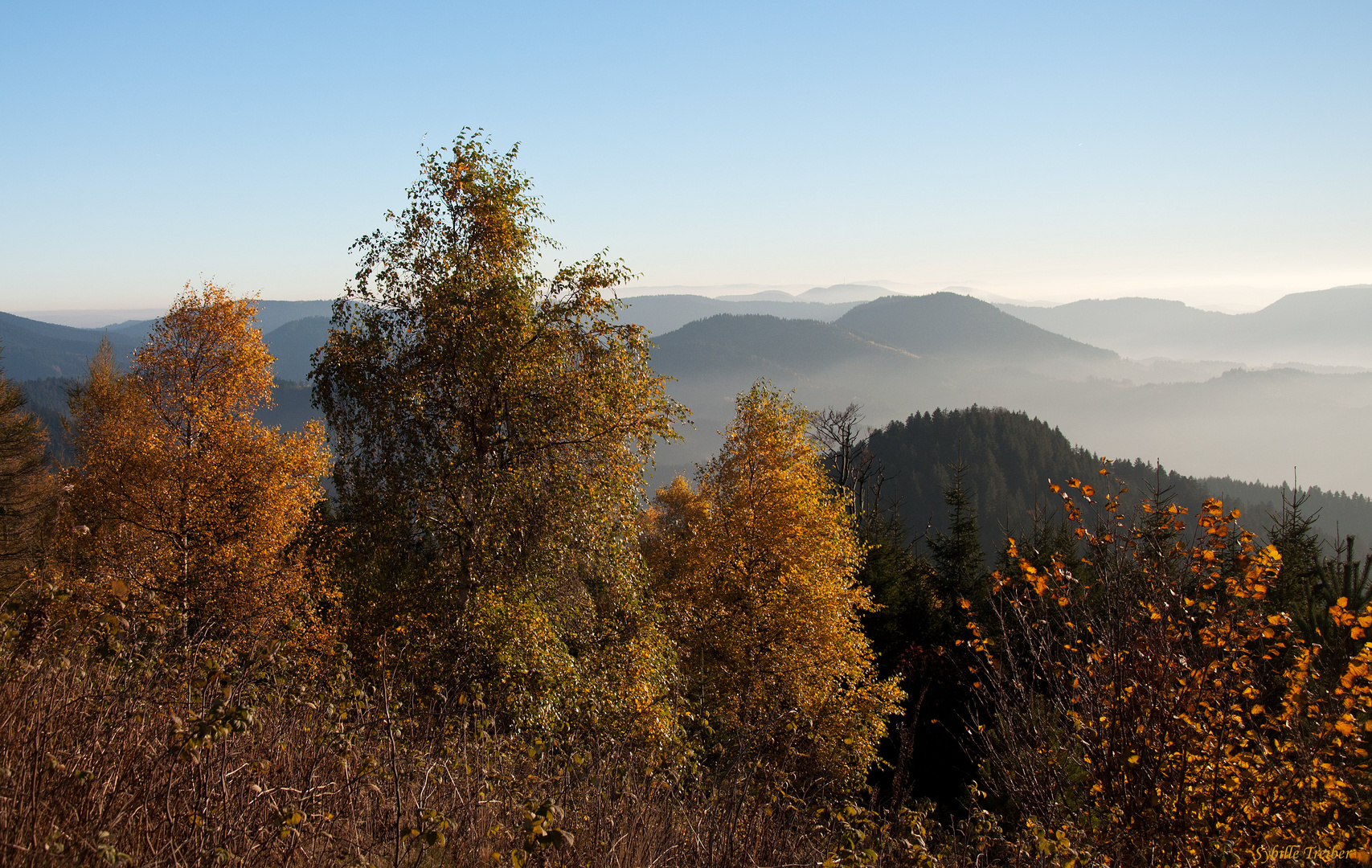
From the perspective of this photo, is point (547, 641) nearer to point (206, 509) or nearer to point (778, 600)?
point (778, 600)

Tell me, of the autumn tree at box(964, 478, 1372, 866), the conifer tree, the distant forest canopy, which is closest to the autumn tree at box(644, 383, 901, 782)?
the autumn tree at box(964, 478, 1372, 866)

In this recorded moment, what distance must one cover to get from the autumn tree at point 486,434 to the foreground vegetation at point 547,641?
0.24 ft

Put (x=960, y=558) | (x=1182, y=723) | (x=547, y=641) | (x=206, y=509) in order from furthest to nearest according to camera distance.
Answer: (x=960, y=558) → (x=206, y=509) → (x=547, y=641) → (x=1182, y=723)

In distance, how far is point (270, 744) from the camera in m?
5.43

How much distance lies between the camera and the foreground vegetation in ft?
15.1

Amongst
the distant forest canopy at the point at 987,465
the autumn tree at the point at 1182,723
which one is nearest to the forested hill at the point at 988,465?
the distant forest canopy at the point at 987,465

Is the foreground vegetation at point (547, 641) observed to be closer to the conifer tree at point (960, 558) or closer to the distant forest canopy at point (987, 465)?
the conifer tree at point (960, 558)

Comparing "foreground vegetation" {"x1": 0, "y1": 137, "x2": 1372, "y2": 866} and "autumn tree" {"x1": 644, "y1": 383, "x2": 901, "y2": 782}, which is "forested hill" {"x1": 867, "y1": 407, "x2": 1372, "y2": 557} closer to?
"foreground vegetation" {"x1": 0, "y1": 137, "x2": 1372, "y2": 866}

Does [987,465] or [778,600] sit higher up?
[778,600]

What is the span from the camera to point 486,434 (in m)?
13.9

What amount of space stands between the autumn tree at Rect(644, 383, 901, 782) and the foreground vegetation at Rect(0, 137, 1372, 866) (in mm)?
124

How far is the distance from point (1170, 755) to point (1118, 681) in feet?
2.49

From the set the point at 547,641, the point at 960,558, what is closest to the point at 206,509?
the point at 547,641

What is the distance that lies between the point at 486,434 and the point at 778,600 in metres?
9.93
